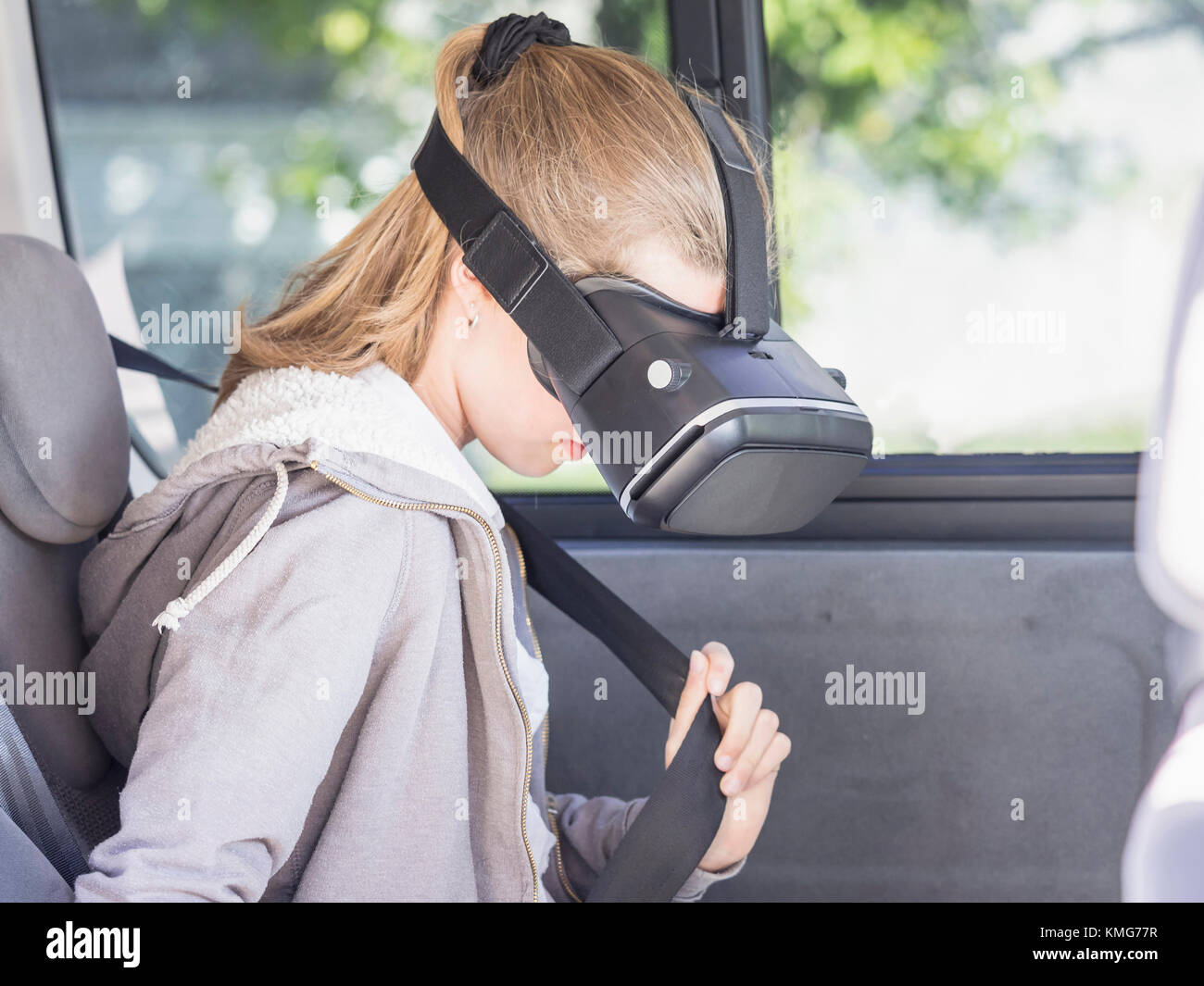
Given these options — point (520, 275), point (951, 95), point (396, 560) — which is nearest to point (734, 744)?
point (396, 560)

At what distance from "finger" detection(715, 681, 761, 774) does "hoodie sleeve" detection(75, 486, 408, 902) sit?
1.08ft

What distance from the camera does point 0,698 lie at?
861 mm

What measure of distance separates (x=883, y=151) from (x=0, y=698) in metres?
1.19

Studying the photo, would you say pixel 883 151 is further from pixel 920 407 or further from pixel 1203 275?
pixel 1203 275

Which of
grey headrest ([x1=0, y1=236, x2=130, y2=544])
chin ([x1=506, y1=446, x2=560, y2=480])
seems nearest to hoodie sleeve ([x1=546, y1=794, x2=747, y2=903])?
chin ([x1=506, y1=446, x2=560, y2=480])

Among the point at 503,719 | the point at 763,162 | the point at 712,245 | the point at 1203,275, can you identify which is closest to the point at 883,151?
the point at 763,162

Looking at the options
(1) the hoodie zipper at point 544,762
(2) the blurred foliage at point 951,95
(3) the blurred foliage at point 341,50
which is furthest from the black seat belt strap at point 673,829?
(3) the blurred foliage at point 341,50

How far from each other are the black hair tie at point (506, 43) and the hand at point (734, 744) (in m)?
0.56

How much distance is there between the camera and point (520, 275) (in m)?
0.87

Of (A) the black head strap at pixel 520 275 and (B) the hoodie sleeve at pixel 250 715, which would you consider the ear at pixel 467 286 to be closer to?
(A) the black head strap at pixel 520 275

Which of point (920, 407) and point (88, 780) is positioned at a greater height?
point (920, 407)

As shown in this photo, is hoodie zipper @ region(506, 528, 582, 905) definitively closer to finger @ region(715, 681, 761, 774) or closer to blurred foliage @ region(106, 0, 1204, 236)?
finger @ region(715, 681, 761, 774)

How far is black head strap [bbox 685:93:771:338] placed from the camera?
2.84ft

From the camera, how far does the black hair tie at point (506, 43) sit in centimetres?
97
